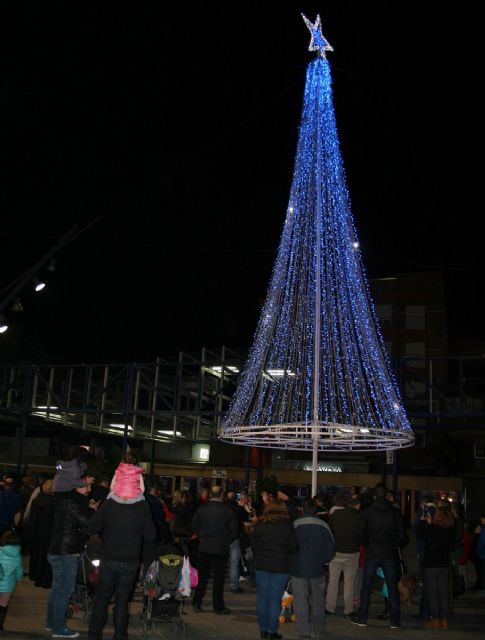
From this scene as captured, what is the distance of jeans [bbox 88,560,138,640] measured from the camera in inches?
275

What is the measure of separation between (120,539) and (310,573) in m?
2.67

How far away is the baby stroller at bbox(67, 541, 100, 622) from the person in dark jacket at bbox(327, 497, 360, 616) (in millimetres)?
3401

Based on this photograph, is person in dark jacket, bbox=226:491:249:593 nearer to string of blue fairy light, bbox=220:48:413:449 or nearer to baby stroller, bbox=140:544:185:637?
string of blue fairy light, bbox=220:48:413:449

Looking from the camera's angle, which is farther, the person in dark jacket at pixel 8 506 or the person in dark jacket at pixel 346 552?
the person in dark jacket at pixel 8 506

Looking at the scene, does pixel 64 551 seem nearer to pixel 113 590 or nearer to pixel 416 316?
pixel 113 590

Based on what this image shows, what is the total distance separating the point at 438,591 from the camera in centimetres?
961

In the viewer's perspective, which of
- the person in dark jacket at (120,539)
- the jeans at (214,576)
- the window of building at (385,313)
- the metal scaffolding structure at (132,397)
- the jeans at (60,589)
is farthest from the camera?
the window of building at (385,313)

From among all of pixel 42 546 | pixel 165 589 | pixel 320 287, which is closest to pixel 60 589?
pixel 42 546

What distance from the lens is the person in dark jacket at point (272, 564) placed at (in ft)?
26.8

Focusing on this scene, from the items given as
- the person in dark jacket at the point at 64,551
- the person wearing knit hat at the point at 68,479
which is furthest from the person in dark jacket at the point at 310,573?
the person wearing knit hat at the point at 68,479

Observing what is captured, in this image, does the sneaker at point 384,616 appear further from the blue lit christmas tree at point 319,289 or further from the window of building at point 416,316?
the window of building at point 416,316

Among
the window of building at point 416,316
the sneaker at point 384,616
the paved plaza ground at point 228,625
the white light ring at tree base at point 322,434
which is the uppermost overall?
the window of building at point 416,316

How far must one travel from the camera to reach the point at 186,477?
3859 cm

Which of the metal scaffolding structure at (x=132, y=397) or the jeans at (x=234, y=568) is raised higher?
the metal scaffolding structure at (x=132, y=397)
